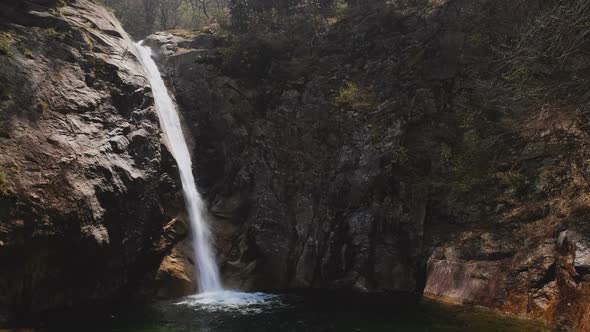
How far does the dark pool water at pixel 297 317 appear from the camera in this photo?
11.6 meters

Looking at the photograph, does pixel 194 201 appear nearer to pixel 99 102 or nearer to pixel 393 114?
pixel 99 102

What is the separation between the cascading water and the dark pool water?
114 millimetres

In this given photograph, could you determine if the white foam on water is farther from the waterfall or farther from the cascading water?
the waterfall

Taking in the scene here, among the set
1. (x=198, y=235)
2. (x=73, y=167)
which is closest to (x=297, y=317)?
(x=198, y=235)

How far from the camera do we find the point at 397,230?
17734 millimetres

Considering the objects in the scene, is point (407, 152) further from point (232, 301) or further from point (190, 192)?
point (190, 192)

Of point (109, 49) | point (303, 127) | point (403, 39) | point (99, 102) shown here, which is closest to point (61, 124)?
point (99, 102)

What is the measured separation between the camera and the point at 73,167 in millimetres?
14359

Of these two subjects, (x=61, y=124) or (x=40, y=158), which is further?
(x=61, y=124)

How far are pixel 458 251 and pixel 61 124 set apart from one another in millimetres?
15333

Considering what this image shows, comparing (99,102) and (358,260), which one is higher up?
(99,102)

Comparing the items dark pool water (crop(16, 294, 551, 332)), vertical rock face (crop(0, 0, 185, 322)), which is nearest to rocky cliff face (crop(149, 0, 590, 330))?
dark pool water (crop(16, 294, 551, 332))

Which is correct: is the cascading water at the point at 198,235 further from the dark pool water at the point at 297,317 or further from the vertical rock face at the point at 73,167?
the vertical rock face at the point at 73,167

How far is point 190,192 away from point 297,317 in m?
9.83
